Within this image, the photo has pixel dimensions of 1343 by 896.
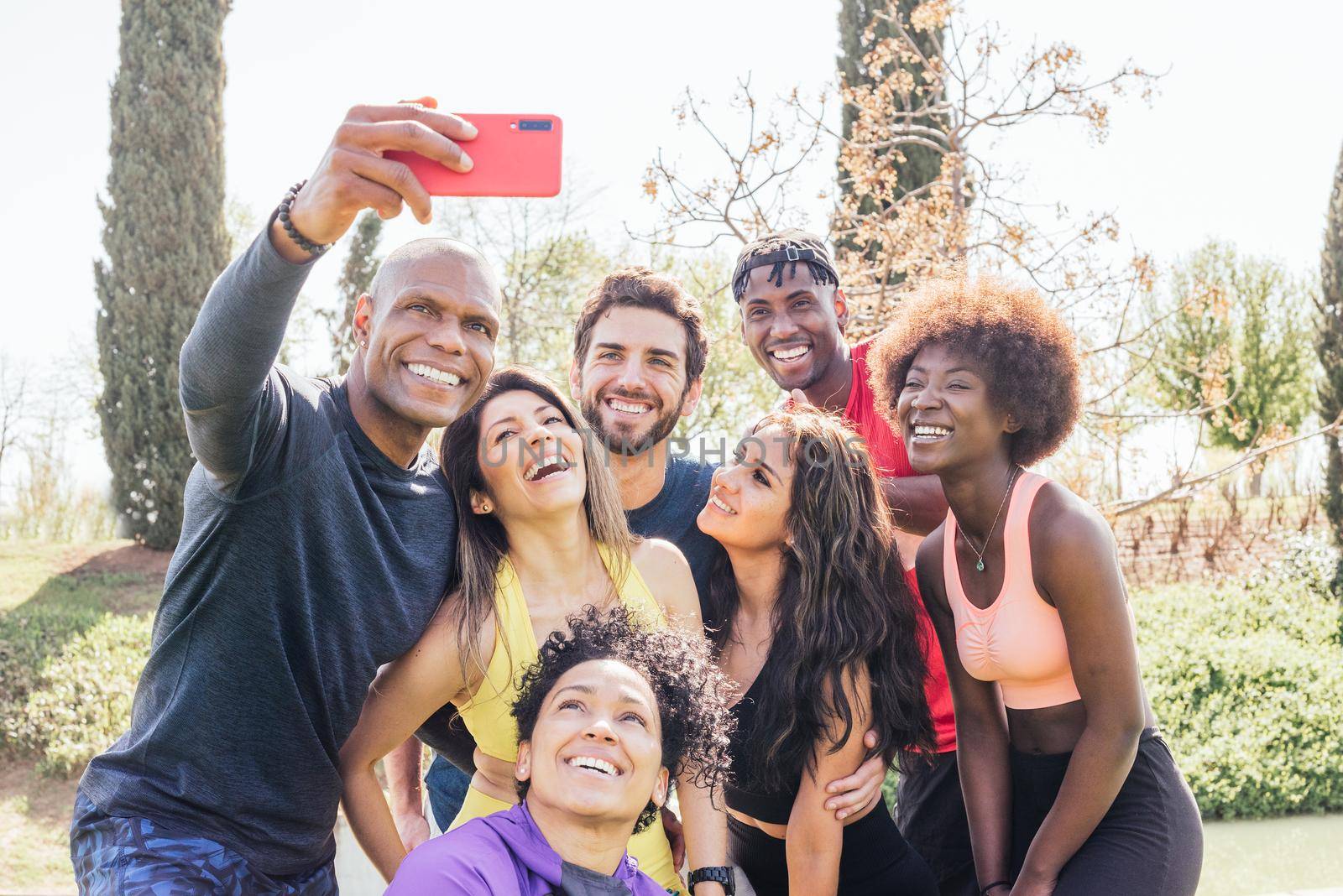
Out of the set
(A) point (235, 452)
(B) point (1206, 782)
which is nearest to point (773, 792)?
(A) point (235, 452)

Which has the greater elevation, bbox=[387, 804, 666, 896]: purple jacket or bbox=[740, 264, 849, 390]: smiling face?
bbox=[740, 264, 849, 390]: smiling face

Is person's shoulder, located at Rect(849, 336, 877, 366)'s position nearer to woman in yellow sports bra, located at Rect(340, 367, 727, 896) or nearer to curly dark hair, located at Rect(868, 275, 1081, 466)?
curly dark hair, located at Rect(868, 275, 1081, 466)

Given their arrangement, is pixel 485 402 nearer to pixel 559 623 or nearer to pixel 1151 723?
pixel 559 623

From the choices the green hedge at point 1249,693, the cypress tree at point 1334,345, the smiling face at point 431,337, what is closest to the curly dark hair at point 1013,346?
the smiling face at point 431,337

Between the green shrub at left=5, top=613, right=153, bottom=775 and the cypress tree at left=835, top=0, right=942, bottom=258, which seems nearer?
the green shrub at left=5, top=613, right=153, bottom=775

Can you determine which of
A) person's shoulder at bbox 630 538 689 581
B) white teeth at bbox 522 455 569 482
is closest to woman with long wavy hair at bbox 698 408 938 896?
person's shoulder at bbox 630 538 689 581

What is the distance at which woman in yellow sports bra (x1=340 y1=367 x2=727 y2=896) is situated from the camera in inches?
113

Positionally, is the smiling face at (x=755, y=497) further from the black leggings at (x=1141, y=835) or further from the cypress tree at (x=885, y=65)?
the cypress tree at (x=885, y=65)

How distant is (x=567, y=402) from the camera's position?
10.6 feet

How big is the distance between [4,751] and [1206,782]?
9.64 meters

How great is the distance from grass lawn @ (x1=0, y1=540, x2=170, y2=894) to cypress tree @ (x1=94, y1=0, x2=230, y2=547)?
2.38ft

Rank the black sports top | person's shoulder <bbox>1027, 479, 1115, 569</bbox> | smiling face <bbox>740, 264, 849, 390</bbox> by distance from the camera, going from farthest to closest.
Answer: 1. smiling face <bbox>740, 264, 849, 390</bbox>
2. the black sports top
3. person's shoulder <bbox>1027, 479, 1115, 569</bbox>

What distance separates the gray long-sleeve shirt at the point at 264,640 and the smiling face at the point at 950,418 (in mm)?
1554

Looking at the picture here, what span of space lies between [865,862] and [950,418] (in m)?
1.35
